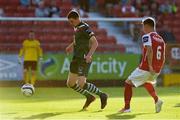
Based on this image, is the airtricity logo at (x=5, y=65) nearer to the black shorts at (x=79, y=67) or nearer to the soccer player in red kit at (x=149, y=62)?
the black shorts at (x=79, y=67)

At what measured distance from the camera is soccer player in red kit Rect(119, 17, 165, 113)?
43.3 feet

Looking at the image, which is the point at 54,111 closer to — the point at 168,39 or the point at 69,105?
the point at 69,105

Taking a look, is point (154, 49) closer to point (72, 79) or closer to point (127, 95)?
point (127, 95)

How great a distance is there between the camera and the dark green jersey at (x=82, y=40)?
45.3ft

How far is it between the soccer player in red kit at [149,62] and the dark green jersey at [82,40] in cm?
123

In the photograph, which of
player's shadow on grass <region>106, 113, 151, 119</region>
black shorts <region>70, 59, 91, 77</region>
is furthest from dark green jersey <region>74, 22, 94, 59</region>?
player's shadow on grass <region>106, 113, 151, 119</region>

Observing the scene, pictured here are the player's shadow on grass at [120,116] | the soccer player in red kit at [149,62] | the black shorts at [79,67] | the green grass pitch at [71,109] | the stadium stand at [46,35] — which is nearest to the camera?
the player's shadow on grass at [120,116]

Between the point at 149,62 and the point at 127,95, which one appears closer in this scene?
the point at 149,62

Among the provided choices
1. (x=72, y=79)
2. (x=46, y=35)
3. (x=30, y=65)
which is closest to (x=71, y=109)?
(x=72, y=79)

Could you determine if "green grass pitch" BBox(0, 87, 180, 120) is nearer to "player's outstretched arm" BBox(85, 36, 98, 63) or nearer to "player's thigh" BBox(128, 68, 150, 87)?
"player's thigh" BBox(128, 68, 150, 87)

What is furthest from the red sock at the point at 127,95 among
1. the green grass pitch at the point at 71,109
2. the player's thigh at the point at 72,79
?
the player's thigh at the point at 72,79

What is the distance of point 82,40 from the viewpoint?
13883mm

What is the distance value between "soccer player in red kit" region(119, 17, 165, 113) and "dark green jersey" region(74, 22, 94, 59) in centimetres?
123

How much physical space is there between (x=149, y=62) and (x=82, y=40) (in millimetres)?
1636
